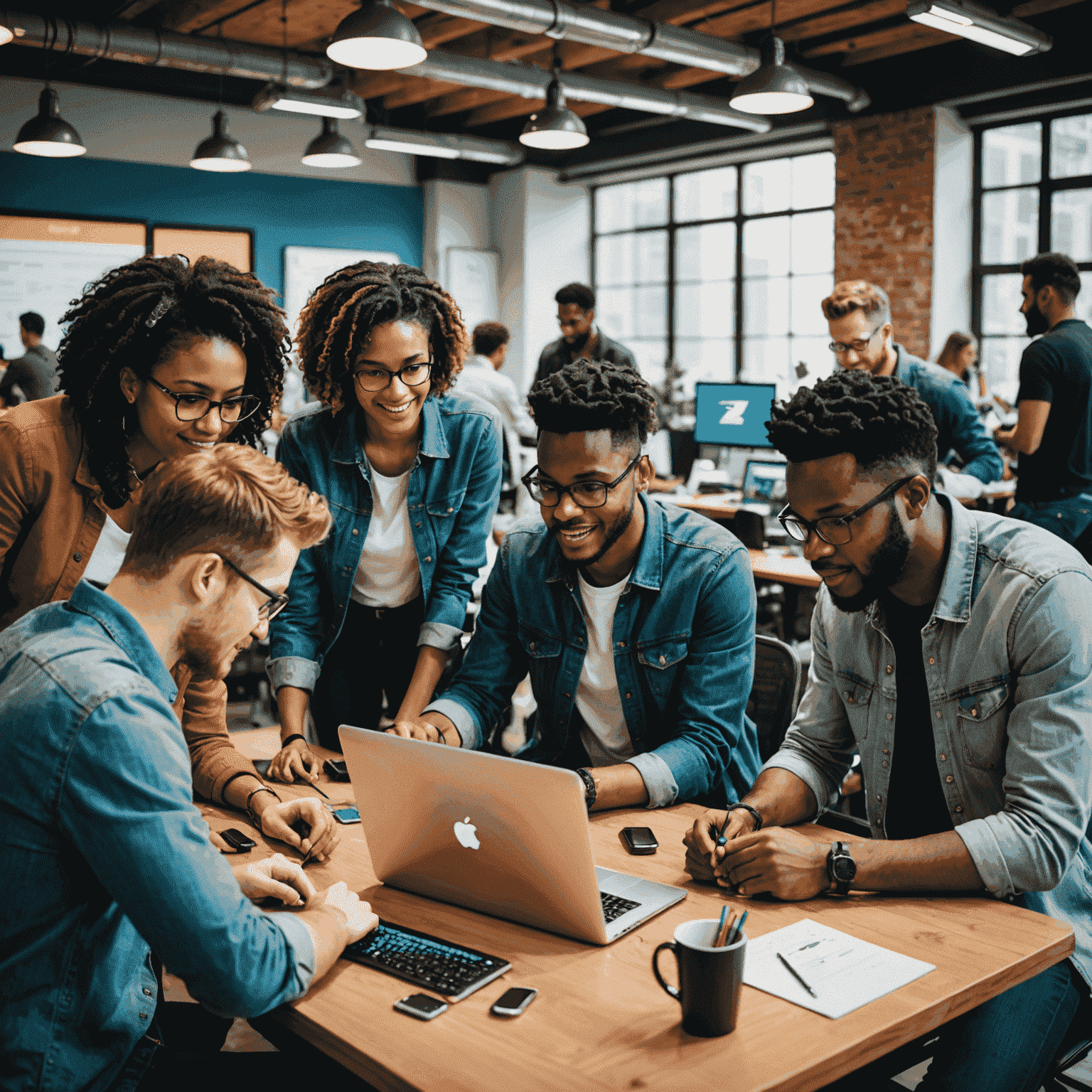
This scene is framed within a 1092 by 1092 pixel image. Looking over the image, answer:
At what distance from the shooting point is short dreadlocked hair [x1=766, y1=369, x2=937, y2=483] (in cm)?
159

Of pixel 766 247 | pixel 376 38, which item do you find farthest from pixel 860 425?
pixel 766 247

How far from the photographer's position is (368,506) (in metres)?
2.38

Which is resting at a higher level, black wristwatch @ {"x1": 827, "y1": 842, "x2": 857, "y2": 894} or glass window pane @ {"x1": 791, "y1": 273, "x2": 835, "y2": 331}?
glass window pane @ {"x1": 791, "y1": 273, "x2": 835, "y2": 331}

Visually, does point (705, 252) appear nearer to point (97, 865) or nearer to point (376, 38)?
point (376, 38)

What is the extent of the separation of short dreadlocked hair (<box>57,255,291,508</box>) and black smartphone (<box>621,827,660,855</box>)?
0.96m

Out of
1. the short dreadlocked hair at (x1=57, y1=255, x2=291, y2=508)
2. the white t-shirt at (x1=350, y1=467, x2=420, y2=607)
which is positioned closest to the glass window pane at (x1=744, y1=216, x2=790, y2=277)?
the white t-shirt at (x1=350, y1=467, x2=420, y2=607)

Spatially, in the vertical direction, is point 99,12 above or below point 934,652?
above

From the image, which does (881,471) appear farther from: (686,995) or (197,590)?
(197,590)

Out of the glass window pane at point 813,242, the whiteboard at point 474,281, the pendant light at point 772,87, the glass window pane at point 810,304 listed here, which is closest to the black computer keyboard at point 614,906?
the pendant light at point 772,87

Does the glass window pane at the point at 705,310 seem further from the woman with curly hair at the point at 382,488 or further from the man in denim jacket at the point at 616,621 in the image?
the man in denim jacket at the point at 616,621

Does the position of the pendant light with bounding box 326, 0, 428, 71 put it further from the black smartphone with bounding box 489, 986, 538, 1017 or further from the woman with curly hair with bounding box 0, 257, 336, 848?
the black smartphone with bounding box 489, 986, 538, 1017

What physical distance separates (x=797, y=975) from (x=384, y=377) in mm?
1440

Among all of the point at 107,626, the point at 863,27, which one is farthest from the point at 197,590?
the point at 863,27

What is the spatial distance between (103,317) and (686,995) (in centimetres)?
151
